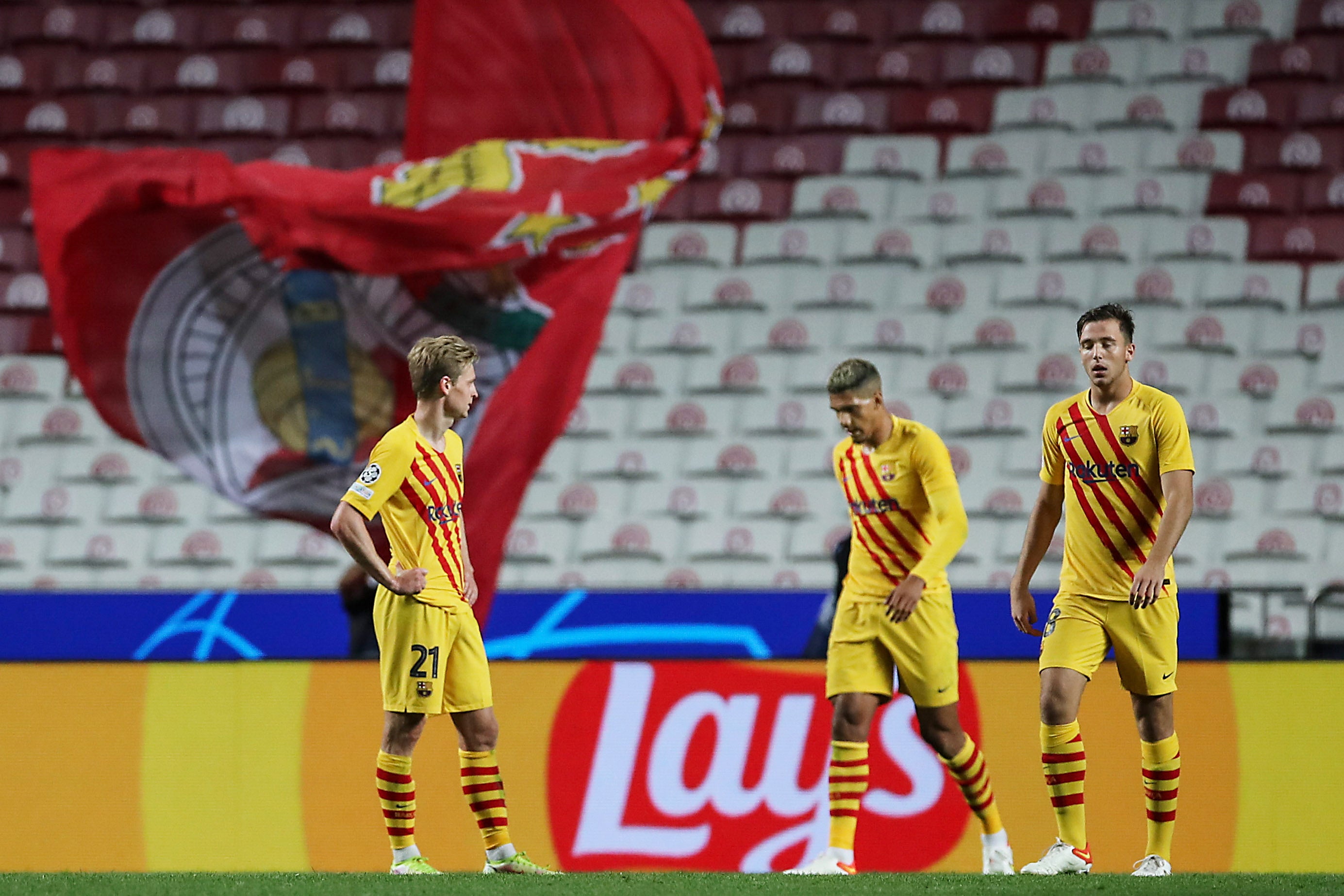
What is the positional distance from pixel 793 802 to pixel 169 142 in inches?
270

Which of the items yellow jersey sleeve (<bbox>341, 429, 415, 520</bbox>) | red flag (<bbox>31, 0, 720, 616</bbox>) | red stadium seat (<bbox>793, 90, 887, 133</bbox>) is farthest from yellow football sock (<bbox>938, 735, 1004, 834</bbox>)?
red stadium seat (<bbox>793, 90, 887, 133</bbox>)

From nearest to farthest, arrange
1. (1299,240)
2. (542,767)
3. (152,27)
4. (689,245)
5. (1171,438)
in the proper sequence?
(1171,438) → (542,767) → (1299,240) → (689,245) → (152,27)

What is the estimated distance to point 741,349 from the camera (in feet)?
30.6

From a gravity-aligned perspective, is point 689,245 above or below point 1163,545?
above

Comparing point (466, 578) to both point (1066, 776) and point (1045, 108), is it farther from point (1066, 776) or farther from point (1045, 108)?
point (1045, 108)

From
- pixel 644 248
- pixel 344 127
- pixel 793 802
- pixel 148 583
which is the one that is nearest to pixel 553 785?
pixel 793 802

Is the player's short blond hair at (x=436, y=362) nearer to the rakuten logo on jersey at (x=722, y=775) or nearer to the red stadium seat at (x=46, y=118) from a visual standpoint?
the rakuten logo on jersey at (x=722, y=775)

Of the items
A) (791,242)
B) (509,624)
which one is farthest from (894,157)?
(509,624)

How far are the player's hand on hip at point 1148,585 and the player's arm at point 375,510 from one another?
184 cm

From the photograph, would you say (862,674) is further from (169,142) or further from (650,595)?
(169,142)

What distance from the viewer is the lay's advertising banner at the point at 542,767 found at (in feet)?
18.2

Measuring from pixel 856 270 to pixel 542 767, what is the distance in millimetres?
4649

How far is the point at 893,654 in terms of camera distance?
15.6 ft

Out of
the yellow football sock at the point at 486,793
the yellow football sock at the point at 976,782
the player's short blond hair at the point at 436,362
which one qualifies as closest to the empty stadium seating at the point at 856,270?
the yellow football sock at the point at 976,782
